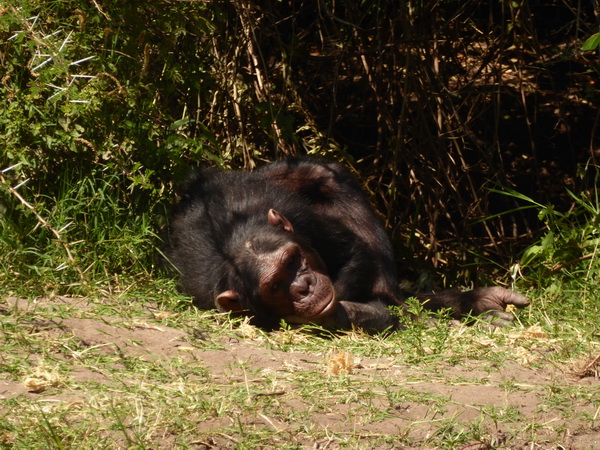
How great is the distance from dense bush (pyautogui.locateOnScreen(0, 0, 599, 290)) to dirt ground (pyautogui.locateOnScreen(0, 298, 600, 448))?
71 cm

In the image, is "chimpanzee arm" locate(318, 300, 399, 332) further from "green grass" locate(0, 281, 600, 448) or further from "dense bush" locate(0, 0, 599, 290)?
"dense bush" locate(0, 0, 599, 290)

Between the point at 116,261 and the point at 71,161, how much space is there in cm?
81

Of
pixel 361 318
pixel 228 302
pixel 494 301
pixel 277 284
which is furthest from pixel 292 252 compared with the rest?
pixel 494 301

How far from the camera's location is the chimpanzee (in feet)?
17.8

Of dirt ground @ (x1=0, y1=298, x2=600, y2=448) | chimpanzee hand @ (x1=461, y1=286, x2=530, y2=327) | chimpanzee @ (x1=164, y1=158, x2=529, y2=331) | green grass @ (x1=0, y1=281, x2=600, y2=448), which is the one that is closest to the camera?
green grass @ (x1=0, y1=281, x2=600, y2=448)

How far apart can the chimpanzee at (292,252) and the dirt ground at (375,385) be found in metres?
0.60

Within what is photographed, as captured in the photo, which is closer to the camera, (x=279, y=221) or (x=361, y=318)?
(x=361, y=318)

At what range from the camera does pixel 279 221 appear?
5746 mm

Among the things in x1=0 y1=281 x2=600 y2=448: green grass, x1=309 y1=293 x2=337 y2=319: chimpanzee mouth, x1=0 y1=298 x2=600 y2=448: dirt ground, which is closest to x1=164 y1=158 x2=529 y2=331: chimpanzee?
x1=309 y1=293 x2=337 y2=319: chimpanzee mouth

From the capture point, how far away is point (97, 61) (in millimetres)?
5883

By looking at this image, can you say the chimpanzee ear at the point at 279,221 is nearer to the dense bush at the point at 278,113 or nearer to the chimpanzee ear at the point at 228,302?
the chimpanzee ear at the point at 228,302

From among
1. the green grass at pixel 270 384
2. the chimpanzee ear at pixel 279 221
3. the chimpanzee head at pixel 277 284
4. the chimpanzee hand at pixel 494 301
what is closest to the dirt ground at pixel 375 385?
the green grass at pixel 270 384

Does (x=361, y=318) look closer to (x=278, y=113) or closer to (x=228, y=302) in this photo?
(x=228, y=302)

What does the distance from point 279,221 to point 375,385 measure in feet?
6.83
